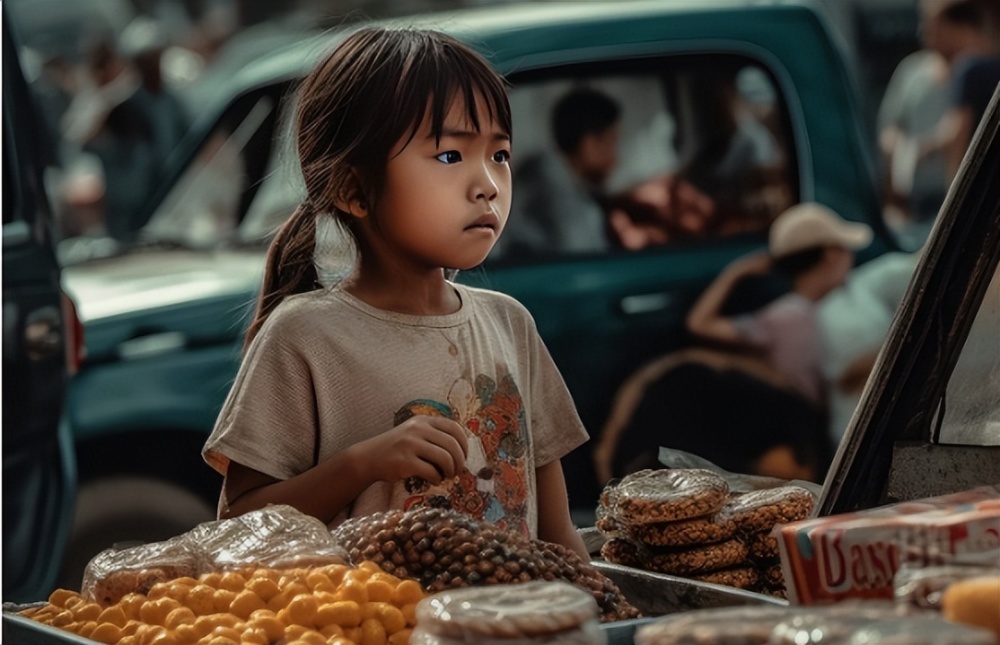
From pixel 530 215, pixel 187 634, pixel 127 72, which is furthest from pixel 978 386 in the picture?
pixel 127 72

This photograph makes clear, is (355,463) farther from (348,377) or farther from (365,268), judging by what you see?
(365,268)

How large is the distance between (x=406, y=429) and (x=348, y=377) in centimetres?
23

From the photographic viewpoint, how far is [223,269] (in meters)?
6.47

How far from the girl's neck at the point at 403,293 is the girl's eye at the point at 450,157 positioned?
22cm

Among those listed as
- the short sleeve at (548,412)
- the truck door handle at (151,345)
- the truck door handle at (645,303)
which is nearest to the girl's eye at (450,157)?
the short sleeve at (548,412)

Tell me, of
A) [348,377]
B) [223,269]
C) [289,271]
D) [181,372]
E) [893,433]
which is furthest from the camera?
[223,269]

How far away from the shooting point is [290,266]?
3061 millimetres

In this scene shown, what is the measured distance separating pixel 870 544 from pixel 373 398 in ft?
3.62

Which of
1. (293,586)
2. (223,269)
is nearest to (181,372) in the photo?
(223,269)

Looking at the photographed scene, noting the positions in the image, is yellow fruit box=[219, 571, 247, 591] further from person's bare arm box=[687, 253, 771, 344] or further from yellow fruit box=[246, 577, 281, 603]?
person's bare arm box=[687, 253, 771, 344]

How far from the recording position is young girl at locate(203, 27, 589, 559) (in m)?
2.77

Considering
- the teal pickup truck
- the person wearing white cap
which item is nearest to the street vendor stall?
the teal pickup truck

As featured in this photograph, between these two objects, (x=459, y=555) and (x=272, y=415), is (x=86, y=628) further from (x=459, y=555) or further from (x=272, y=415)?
(x=272, y=415)

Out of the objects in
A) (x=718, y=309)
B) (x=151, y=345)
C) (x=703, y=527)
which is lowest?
(x=718, y=309)
